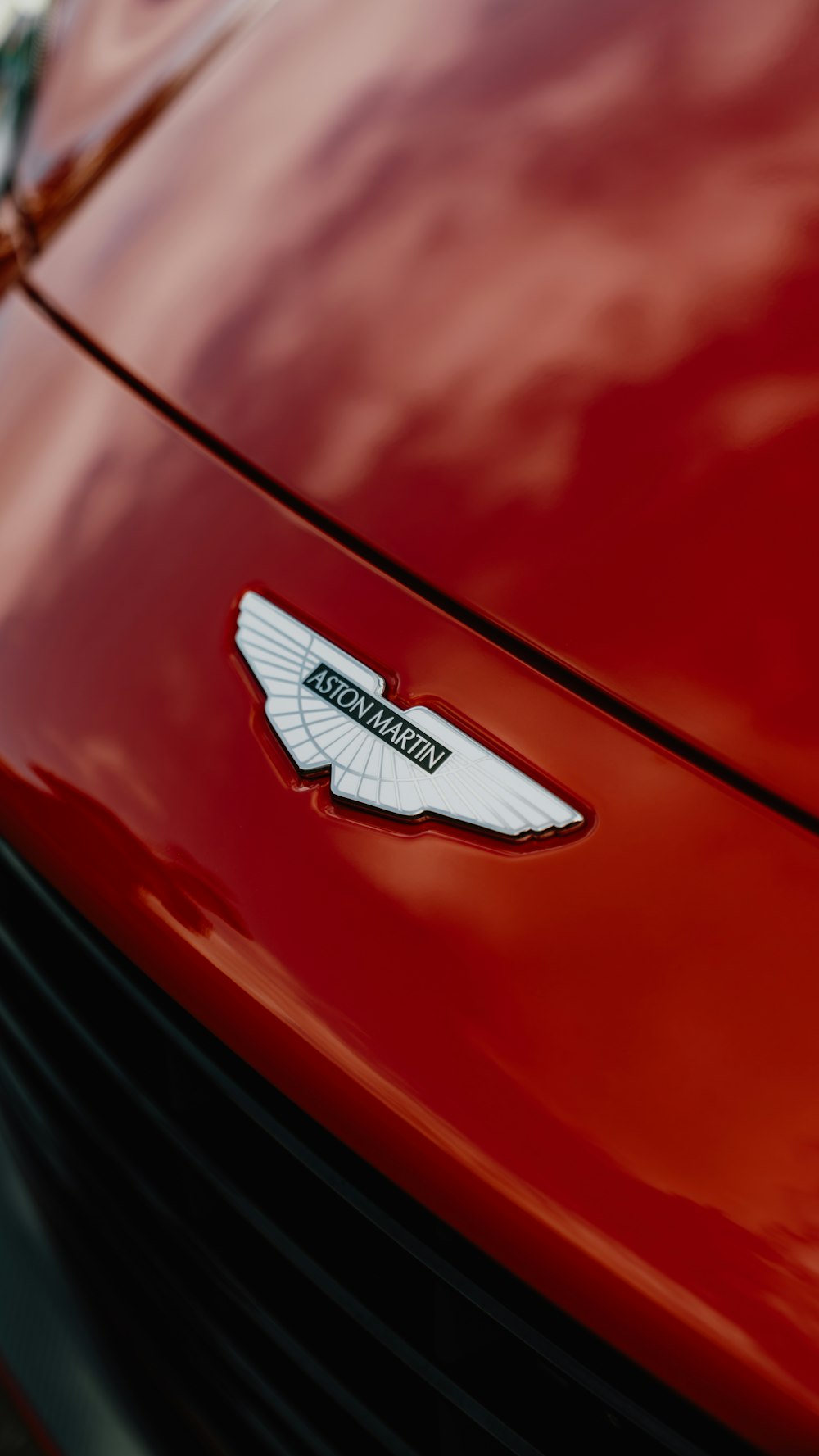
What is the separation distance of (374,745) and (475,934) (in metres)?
0.14

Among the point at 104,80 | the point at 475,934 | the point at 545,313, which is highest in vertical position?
the point at 104,80

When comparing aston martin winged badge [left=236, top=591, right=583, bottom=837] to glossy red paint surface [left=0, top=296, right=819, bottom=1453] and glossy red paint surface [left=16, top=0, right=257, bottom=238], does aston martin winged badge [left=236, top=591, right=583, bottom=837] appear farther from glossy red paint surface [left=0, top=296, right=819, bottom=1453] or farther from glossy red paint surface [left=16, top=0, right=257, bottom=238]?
glossy red paint surface [left=16, top=0, right=257, bottom=238]

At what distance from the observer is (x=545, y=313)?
94 centimetres

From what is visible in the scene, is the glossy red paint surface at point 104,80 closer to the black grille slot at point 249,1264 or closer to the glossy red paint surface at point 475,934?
the glossy red paint surface at point 475,934

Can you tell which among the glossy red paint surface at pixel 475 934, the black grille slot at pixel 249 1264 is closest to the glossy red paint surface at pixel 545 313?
the glossy red paint surface at pixel 475 934

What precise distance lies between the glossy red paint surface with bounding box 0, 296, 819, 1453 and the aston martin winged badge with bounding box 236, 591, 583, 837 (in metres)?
0.01

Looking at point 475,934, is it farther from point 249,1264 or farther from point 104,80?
point 104,80

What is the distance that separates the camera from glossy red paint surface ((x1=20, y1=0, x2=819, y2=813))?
812 millimetres

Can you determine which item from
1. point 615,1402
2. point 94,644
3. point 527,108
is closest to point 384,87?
point 527,108

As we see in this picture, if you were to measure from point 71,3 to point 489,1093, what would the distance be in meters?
1.39

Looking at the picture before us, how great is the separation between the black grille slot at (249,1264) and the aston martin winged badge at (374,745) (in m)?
0.20

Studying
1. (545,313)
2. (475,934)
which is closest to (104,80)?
(545,313)

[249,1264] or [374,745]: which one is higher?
[374,745]

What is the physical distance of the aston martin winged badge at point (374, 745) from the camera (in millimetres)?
764
